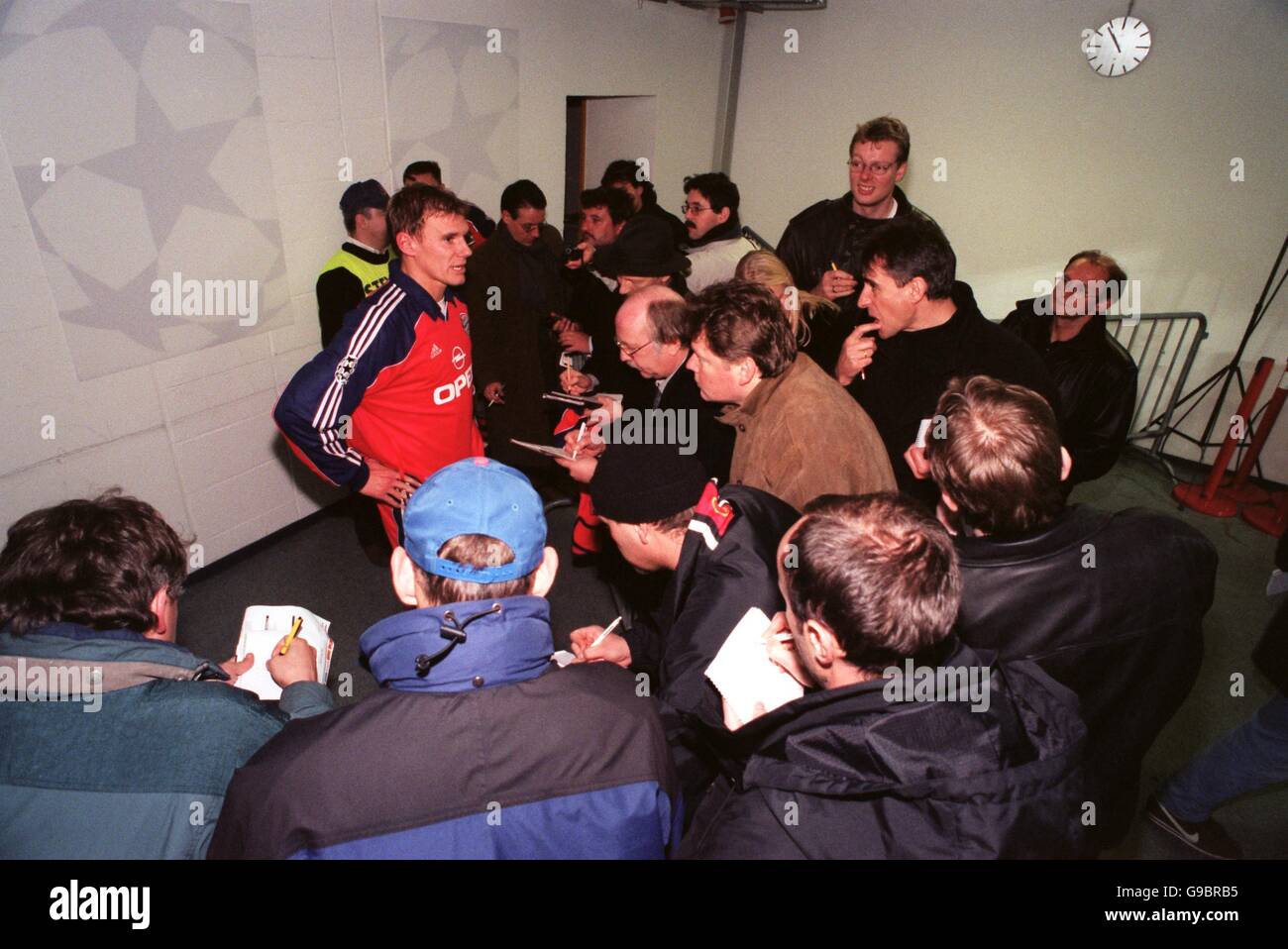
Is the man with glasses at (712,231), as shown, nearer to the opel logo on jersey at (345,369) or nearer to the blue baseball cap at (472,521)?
the opel logo on jersey at (345,369)

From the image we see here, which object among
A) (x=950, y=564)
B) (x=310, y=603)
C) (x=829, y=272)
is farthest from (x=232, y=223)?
(x=950, y=564)

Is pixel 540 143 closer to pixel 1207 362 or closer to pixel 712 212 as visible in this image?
pixel 712 212

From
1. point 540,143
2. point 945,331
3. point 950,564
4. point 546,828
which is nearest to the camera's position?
point 546,828

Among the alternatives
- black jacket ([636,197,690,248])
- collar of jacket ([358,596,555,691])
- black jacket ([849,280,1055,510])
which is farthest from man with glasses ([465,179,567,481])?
collar of jacket ([358,596,555,691])

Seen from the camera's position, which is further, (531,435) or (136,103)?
(531,435)

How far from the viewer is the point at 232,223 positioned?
10.8 feet

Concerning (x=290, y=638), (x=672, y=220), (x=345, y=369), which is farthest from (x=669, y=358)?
(x=672, y=220)

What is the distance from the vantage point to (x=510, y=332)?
154 inches

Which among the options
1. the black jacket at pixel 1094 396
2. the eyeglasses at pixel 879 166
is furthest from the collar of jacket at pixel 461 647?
the eyeglasses at pixel 879 166

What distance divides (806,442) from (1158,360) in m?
4.73

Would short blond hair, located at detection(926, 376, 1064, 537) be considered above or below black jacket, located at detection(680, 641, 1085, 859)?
above

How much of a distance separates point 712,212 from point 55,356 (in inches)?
128

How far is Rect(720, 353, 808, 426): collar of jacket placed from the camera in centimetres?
222

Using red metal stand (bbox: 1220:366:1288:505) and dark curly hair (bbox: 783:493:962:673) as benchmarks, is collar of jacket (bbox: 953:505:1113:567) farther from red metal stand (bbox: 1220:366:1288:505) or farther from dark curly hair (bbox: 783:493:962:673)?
red metal stand (bbox: 1220:366:1288:505)
